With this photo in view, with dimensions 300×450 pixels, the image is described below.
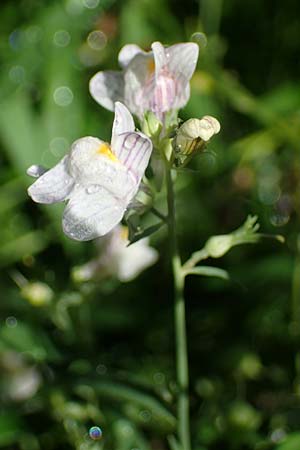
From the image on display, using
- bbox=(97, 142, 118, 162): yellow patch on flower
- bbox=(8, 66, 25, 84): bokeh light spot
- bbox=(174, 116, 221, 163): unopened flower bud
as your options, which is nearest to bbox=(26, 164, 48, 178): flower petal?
bbox=(97, 142, 118, 162): yellow patch on flower

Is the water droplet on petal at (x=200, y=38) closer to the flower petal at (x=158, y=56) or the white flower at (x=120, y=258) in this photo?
the white flower at (x=120, y=258)

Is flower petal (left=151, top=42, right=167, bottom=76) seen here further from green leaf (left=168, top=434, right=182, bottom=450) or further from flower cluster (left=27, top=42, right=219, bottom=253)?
green leaf (left=168, top=434, right=182, bottom=450)

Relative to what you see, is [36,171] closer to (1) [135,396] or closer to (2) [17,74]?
(1) [135,396]

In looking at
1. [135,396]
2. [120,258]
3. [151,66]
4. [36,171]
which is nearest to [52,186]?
[36,171]

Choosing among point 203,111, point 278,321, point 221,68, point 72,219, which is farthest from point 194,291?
point 72,219

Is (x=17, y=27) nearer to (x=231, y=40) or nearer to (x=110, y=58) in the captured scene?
(x=110, y=58)

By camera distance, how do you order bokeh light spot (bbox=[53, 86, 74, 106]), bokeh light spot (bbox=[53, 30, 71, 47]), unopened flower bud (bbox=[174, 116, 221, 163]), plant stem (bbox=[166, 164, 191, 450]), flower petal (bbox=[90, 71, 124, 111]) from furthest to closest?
bokeh light spot (bbox=[53, 30, 71, 47])
bokeh light spot (bbox=[53, 86, 74, 106])
flower petal (bbox=[90, 71, 124, 111])
plant stem (bbox=[166, 164, 191, 450])
unopened flower bud (bbox=[174, 116, 221, 163])

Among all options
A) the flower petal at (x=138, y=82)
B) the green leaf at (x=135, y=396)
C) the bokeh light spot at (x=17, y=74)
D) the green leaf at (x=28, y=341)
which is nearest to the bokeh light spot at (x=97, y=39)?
the bokeh light spot at (x=17, y=74)
